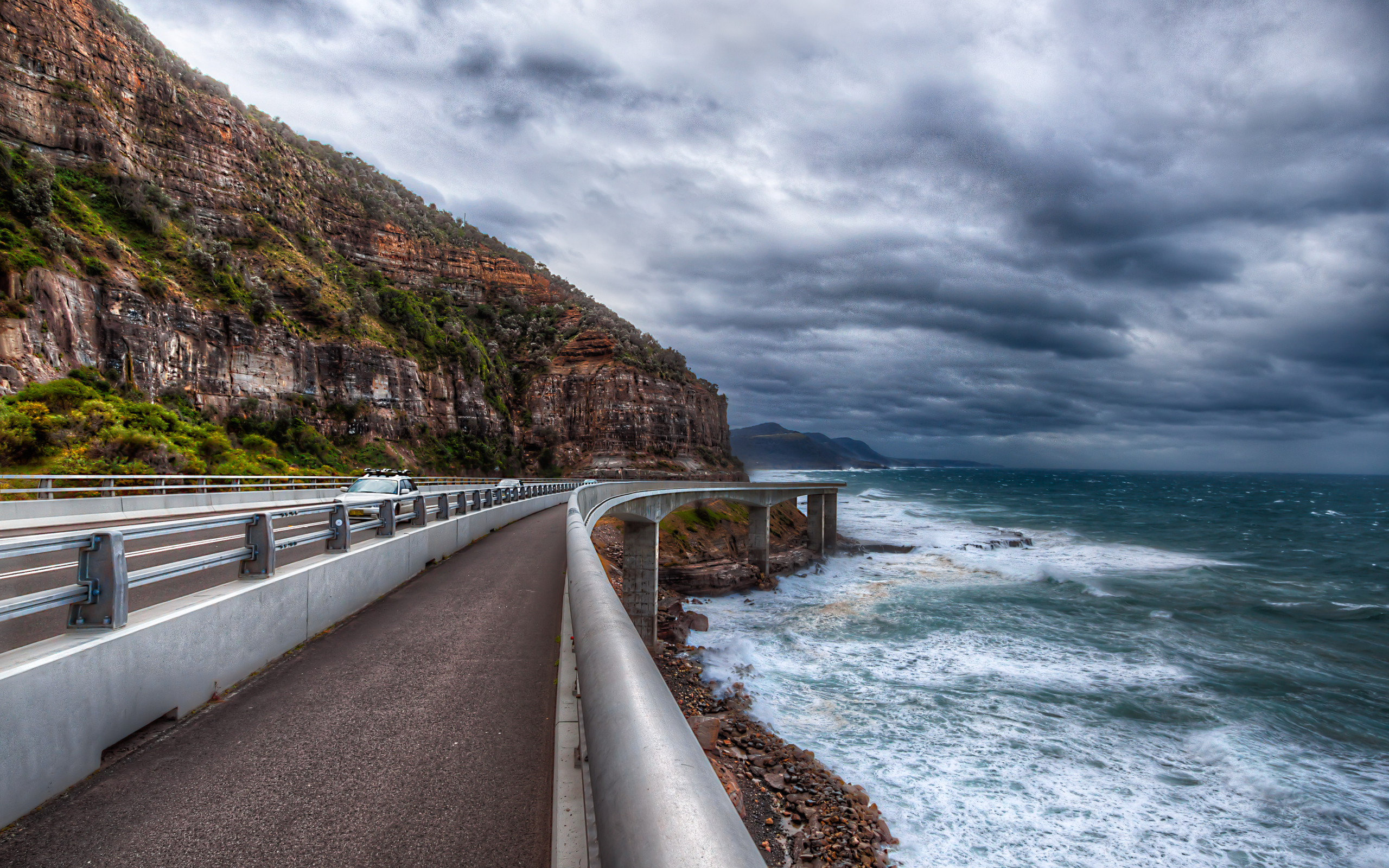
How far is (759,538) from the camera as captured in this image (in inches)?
1779

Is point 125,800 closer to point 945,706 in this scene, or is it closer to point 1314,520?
point 945,706

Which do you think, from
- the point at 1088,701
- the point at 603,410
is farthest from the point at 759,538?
the point at 603,410

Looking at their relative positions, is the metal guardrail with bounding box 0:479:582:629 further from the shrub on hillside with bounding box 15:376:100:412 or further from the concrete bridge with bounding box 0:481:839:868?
the shrub on hillside with bounding box 15:376:100:412

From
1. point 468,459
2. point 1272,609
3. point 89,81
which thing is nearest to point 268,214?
point 89,81

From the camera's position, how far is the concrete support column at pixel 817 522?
52250 millimetres

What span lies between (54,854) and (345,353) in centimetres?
5644

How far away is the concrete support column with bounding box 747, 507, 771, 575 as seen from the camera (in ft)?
135

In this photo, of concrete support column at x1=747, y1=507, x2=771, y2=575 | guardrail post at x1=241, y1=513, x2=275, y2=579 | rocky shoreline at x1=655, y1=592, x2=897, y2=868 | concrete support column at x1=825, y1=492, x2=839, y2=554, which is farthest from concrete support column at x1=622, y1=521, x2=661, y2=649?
concrete support column at x1=825, y1=492, x2=839, y2=554

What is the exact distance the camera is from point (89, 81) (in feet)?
138

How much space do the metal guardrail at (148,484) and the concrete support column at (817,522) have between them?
2504 centimetres

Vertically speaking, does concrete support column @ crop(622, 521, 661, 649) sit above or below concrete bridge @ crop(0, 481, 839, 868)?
below

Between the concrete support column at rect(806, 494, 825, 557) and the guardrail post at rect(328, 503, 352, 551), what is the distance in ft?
151

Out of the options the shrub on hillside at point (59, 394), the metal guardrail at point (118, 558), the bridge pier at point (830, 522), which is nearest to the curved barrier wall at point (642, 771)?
the metal guardrail at point (118, 558)

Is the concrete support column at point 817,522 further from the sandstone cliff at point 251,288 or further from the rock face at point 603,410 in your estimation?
the rock face at point 603,410
